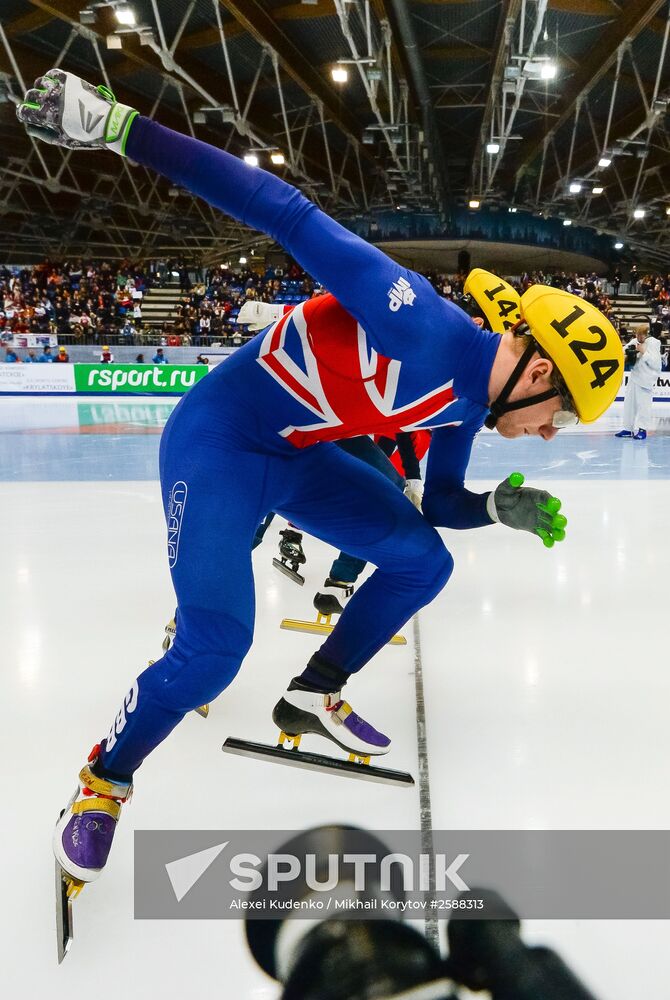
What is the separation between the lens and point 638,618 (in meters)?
3.24

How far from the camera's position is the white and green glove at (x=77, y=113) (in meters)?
1.77

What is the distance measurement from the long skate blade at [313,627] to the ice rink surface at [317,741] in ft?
0.17

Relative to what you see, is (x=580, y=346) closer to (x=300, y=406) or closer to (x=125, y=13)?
(x=300, y=406)

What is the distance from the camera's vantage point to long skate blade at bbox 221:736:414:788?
2.02m

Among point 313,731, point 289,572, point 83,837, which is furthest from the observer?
point 289,572

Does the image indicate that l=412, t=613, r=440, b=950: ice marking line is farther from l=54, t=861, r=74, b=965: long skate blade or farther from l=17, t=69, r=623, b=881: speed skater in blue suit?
l=54, t=861, r=74, b=965: long skate blade

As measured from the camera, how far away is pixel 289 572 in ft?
12.6

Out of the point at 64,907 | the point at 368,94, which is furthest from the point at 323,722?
the point at 368,94

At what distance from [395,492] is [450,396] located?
49 cm

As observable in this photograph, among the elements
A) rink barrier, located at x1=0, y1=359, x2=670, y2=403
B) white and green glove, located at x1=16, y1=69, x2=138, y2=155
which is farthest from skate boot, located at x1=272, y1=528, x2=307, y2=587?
rink barrier, located at x1=0, y1=359, x2=670, y2=403

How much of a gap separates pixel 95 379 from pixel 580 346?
16679mm

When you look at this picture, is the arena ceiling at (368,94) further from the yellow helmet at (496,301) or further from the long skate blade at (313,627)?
the long skate blade at (313,627)

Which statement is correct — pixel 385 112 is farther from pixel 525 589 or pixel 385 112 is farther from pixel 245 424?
pixel 245 424

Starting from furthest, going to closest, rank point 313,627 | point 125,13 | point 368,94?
point 368,94
point 125,13
point 313,627
